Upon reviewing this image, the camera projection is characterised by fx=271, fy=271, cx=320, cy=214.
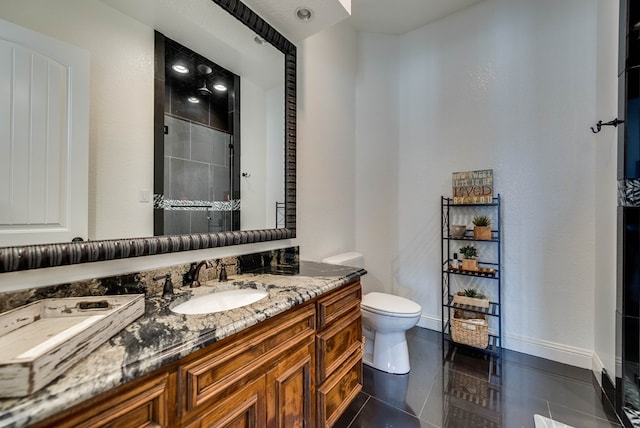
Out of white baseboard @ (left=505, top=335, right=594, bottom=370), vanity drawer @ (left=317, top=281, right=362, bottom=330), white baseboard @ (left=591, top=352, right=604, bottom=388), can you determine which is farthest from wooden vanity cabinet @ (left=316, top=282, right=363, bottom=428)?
white baseboard @ (left=591, top=352, right=604, bottom=388)

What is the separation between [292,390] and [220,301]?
1.57ft

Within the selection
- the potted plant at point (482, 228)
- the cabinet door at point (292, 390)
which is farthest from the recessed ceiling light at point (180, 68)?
the potted plant at point (482, 228)

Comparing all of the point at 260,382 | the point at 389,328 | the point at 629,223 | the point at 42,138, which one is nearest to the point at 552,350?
the point at 629,223

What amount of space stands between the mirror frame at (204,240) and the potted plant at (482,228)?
5.16 feet

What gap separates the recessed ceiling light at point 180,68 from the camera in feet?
4.09

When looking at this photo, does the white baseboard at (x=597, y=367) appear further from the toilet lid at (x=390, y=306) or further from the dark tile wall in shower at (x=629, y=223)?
the toilet lid at (x=390, y=306)

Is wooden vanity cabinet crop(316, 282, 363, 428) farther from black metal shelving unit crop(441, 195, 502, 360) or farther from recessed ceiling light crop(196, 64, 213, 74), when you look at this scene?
recessed ceiling light crop(196, 64, 213, 74)

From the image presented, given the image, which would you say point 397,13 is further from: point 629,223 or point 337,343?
point 337,343

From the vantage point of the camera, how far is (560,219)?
2.09 metres

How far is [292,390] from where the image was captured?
1101 millimetres

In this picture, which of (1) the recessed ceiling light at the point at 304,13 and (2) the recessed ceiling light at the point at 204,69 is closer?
(2) the recessed ceiling light at the point at 204,69

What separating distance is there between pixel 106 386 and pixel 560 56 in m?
3.18

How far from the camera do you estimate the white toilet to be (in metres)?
1.91

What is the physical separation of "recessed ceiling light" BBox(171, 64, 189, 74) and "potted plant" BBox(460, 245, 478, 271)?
2408 mm
